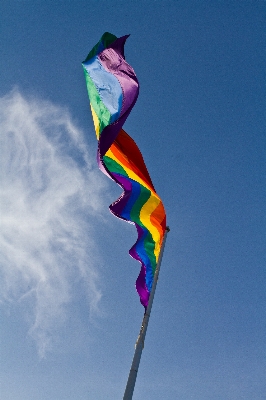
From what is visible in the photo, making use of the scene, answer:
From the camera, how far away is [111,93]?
403 inches

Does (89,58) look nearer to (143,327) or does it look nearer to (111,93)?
(111,93)

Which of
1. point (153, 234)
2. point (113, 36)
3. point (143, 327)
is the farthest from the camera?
point (113, 36)

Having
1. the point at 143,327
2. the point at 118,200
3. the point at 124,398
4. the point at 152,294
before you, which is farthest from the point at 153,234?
the point at 124,398

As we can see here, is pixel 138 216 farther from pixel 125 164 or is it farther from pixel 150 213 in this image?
pixel 125 164

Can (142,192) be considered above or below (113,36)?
below

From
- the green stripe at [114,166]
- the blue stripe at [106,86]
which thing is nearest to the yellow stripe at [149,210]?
the green stripe at [114,166]

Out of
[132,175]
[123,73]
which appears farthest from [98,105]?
[132,175]

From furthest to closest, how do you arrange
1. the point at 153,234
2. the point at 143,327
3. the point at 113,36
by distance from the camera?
the point at 113,36 → the point at 153,234 → the point at 143,327

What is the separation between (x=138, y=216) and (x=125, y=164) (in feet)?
5.45

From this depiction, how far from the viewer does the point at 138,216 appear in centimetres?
1076

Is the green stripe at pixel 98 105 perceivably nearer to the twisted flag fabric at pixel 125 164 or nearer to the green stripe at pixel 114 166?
the twisted flag fabric at pixel 125 164

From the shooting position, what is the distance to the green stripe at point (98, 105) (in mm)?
9781

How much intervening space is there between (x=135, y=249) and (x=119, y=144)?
10.3ft

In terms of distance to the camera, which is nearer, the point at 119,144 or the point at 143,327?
the point at 143,327
